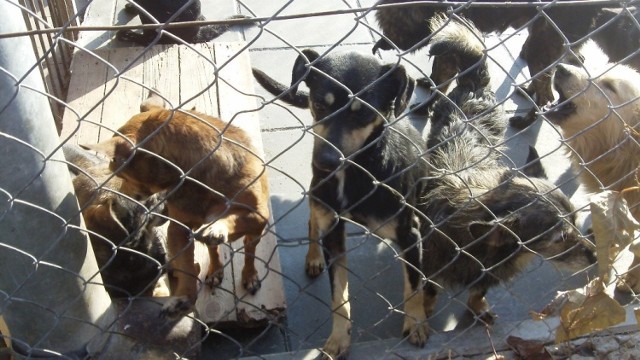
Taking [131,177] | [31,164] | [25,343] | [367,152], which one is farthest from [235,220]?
[31,164]

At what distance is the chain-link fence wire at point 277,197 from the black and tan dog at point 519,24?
20mm

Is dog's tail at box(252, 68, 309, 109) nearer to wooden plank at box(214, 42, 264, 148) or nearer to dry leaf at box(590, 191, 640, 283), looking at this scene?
wooden plank at box(214, 42, 264, 148)

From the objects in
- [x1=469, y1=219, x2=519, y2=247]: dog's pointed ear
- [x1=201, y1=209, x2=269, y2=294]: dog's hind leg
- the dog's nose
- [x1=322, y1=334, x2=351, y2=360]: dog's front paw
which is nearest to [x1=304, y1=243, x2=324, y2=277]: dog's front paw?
[x1=201, y1=209, x2=269, y2=294]: dog's hind leg

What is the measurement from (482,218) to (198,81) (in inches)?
106

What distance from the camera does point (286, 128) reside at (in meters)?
5.88

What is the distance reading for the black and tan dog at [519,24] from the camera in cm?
575

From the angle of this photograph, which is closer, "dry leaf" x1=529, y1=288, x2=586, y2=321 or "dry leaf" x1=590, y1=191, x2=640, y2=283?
"dry leaf" x1=590, y1=191, x2=640, y2=283

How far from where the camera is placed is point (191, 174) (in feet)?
11.4

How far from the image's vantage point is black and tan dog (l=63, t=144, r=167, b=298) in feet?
10.8

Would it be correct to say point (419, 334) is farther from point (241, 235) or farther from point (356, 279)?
point (241, 235)

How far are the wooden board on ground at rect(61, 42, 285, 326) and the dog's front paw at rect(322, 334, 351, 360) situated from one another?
1.32ft

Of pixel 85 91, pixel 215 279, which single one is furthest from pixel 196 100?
pixel 215 279

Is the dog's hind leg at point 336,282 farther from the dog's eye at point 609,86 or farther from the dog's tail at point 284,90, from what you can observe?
the dog's eye at point 609,86

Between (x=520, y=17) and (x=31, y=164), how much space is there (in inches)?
198
